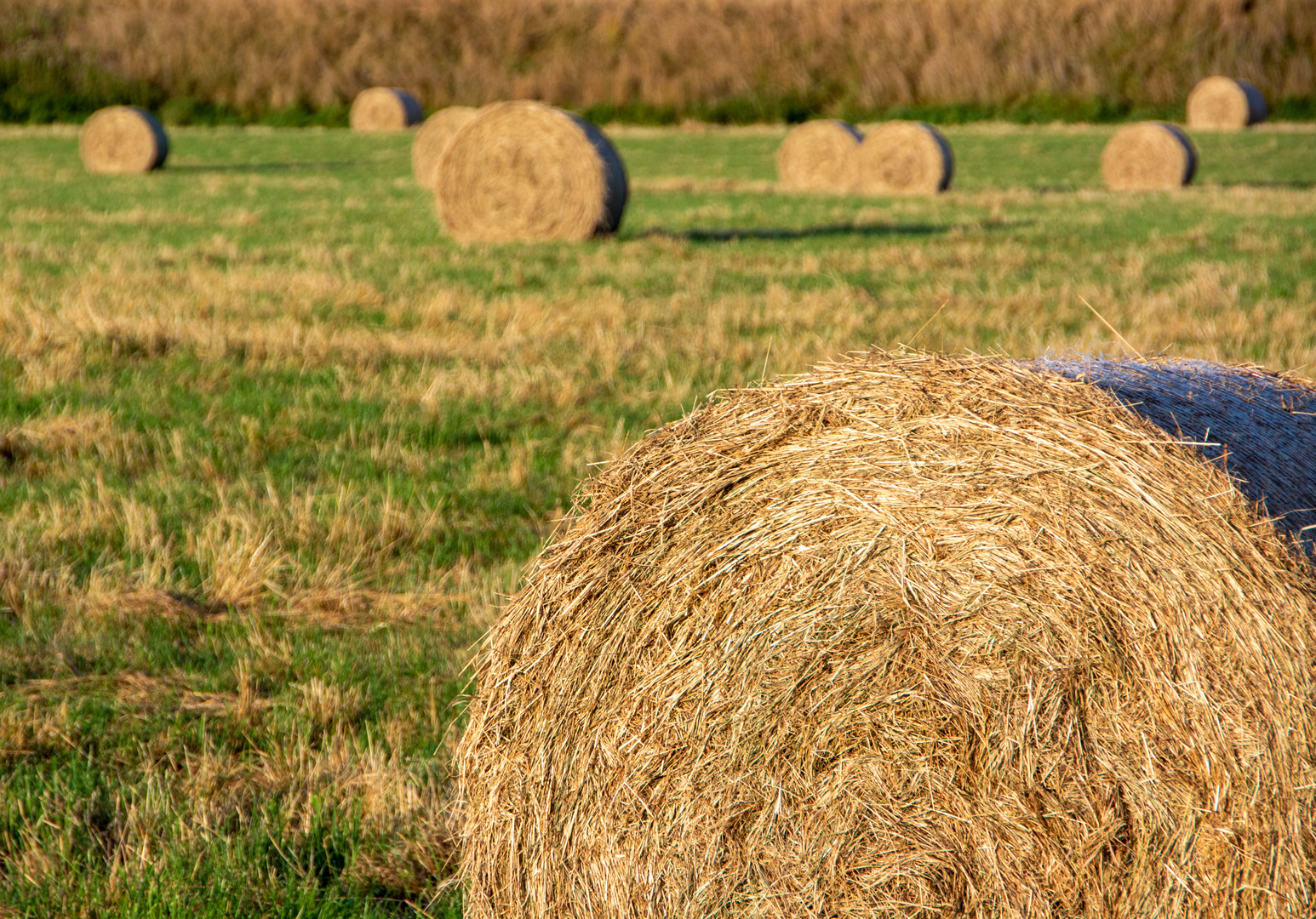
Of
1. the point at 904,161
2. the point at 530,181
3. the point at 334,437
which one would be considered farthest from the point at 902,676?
the point at 904,161

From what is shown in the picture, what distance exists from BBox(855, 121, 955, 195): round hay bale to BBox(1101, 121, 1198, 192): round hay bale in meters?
3.65

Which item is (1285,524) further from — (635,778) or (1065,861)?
(635,778)

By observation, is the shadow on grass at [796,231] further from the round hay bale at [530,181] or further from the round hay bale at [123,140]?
the round hay bale at [123,140]

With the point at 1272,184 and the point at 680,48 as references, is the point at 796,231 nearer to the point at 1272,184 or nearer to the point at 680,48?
the point at 1272,184

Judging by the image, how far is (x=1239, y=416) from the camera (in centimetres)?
306

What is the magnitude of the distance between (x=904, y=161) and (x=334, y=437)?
18807 mm

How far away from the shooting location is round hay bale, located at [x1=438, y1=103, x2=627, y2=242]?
1522 centimetres

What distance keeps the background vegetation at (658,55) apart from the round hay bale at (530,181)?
34.5 m

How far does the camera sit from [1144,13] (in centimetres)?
5178

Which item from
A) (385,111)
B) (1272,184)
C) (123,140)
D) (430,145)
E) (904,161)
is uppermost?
(385,111)

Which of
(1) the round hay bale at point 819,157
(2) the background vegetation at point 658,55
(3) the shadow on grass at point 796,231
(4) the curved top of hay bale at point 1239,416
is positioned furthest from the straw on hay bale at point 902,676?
(2) the background vegetation at point 658,55

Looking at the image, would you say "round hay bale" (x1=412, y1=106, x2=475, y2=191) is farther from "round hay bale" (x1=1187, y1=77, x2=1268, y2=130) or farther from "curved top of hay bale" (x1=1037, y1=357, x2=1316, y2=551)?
"round hay bale" (x1=1187, y1=77, x2=1268, y2=130)

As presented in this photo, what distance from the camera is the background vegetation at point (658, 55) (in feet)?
164

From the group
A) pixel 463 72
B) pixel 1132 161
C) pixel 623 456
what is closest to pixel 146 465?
pixel 623 456
